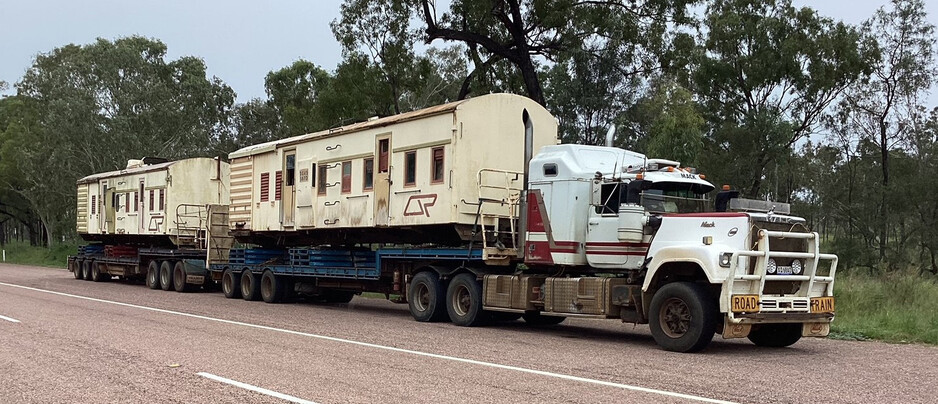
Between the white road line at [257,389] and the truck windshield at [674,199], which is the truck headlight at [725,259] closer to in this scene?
the truck windshield at [674,199]

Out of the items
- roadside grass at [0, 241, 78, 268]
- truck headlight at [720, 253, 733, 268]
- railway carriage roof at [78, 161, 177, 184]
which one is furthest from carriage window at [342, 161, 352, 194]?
Answer: roadside grass at [0, 241, 78, 268]

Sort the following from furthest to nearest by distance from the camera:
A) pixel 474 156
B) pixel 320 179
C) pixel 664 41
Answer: pixel 664 41 < pixel 320 179 < pixel 474 156

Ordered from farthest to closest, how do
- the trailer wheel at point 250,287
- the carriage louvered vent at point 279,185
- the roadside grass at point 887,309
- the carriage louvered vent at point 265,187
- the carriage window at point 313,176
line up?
the trailer wheel at point 250,287 → the carriage louvered vent at point 265,187 → the carriage louvered vent at point 279,185 → the carriage window at point 313,176 → the roadside grass at point 887,309

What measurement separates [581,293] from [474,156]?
3479mm

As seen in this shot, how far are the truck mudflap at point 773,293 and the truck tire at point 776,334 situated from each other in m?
0.36

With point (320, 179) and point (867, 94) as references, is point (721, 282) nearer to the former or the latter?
point (320, 179)

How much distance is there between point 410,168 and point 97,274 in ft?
66.4

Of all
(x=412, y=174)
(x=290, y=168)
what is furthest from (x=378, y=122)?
(x=290, y=168)

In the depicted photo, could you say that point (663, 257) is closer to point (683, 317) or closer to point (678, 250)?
point (678, 250)

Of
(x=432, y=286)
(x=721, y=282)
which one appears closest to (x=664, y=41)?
(x=432, y=286)

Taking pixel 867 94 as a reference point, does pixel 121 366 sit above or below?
below

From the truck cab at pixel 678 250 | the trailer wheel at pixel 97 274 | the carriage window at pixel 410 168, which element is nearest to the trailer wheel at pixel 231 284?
the carriage window at pixel 410 168

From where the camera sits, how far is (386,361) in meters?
10.4

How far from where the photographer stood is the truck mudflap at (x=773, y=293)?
1145 centimetres
